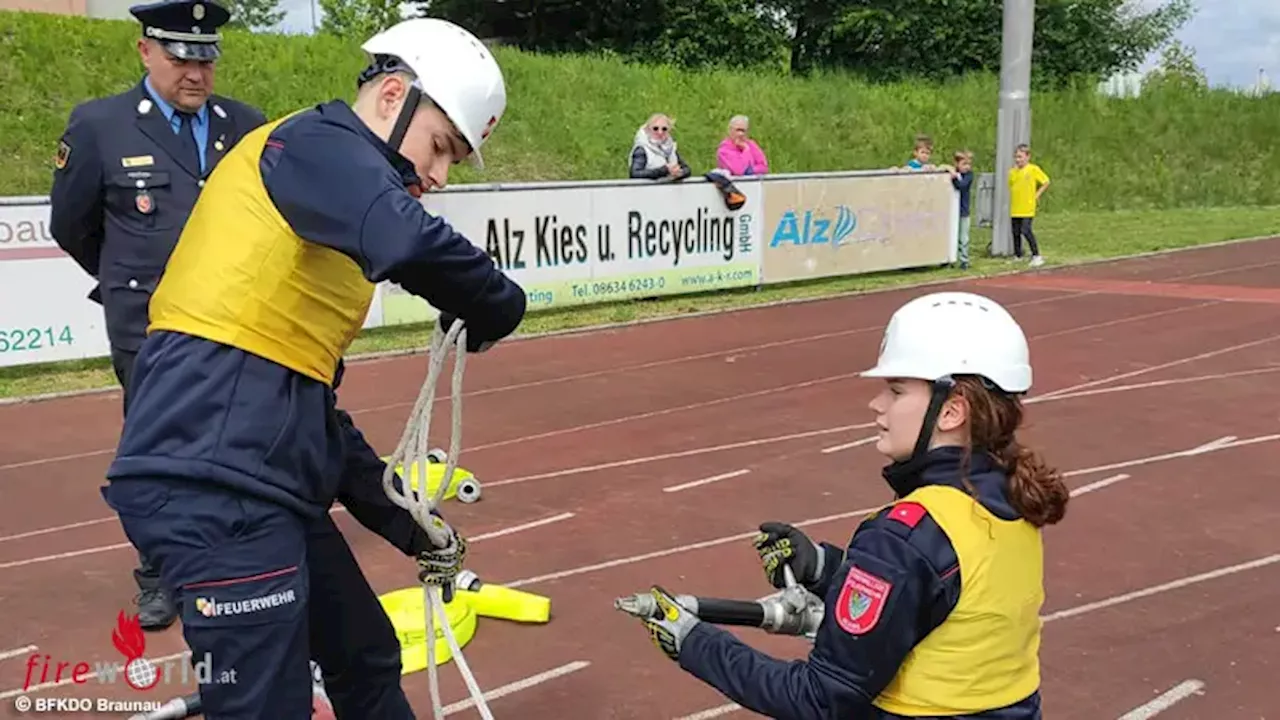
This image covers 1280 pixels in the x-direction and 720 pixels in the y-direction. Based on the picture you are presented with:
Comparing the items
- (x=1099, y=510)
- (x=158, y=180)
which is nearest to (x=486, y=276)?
(x=158, y=180)

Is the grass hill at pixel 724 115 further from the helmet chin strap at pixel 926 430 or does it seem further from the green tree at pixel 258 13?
the green tree at pixel 258 13

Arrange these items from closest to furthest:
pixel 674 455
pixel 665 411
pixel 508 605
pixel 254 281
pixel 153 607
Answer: pixel 254 281 → pixel 153 607 → pixel 508 605 → pixel 674 455 → pixel 665 411

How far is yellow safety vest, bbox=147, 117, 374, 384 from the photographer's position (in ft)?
8.07

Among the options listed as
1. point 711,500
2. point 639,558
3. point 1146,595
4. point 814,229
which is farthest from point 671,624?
point 814,229

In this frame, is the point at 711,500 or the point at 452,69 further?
the point at 711,500

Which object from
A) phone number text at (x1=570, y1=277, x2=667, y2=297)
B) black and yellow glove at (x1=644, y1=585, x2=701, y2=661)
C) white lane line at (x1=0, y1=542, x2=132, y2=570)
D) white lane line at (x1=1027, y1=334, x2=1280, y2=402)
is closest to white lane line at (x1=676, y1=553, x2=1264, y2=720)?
black and yellow glove at (x1=644, y1=585, x2=701, y2=661)

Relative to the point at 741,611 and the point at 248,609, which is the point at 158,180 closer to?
the point at 248,609

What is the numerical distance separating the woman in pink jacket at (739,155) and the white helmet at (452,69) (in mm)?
13063

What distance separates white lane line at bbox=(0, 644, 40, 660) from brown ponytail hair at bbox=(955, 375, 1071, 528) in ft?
12.5

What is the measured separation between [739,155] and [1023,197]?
19.1 feet

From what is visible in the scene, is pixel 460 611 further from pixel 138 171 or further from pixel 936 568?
pixel 936 568

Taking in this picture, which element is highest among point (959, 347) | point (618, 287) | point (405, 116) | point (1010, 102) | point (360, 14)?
point (360, 14)

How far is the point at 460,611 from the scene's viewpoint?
4793 mm

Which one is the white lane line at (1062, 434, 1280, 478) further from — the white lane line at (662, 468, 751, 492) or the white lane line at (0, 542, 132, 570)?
the white lane line at (0, 542, 132, 570)
